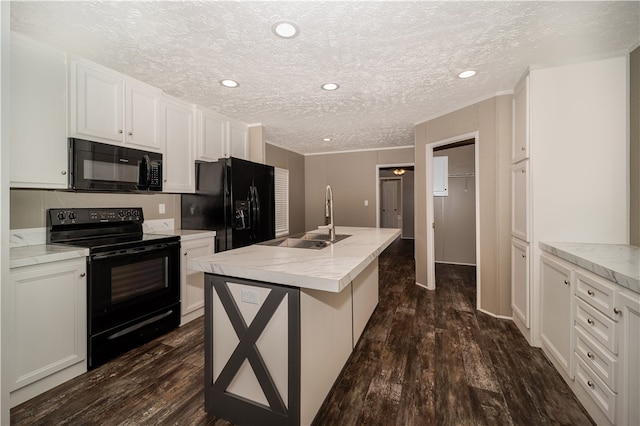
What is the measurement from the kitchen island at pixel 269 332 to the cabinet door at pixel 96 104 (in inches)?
64.4

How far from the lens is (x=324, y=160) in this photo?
6328 mm

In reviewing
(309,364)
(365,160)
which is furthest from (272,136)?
(309,364)

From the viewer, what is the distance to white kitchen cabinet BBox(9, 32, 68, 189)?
1.82 m

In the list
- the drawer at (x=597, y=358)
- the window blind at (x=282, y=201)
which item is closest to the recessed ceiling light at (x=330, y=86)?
the drawer at (x=597, y=358)

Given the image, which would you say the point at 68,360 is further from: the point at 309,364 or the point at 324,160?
the point at 324,160

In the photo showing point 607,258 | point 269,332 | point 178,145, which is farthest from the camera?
point 178,145

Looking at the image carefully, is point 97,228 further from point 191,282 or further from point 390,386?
point 390,386

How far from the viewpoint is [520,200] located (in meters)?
2.54

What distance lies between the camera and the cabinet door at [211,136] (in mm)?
3219

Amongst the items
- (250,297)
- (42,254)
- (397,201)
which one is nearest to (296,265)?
(250,297)

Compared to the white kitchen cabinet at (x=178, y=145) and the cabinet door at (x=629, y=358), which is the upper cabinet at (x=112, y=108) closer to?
the white kitchen cabinet at (x=178, y=145)

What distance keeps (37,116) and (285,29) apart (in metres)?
1.83

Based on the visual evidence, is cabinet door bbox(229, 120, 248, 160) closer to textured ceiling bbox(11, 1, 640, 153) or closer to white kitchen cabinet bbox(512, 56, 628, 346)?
textured ceiling bbox(11, 1, 640, 153)

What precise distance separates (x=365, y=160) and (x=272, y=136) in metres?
2.22
